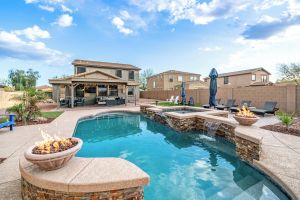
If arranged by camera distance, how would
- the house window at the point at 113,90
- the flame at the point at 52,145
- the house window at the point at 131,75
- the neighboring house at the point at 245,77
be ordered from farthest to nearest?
the neighboring house at the point at 245,77, the house window at the point at 131,75, the house window at the point at 113,90, the flame at the point at 52,145

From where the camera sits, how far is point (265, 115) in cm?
1181

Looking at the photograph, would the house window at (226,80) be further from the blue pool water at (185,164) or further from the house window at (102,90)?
the blue pool water at (185,164)

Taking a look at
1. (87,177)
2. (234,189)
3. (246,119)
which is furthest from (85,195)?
(246,119)

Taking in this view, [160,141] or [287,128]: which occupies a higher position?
[287,128]

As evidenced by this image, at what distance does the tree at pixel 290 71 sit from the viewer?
29578mm

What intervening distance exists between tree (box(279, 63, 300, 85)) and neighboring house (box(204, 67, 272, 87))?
2331mm

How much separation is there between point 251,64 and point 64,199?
40293mm

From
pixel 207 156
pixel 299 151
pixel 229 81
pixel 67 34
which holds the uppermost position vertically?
pixel 67 34

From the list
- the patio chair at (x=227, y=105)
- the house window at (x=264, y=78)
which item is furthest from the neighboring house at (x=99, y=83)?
the house window at (x=264, y=78)

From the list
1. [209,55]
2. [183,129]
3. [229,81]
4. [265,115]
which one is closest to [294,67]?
[229,81]

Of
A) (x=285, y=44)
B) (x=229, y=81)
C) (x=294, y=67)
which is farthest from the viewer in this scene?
(x=229, y=81)

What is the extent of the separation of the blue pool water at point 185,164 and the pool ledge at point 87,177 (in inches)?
48.3

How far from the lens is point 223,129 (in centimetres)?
783

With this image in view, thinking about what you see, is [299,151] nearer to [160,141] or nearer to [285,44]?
[160,141]
